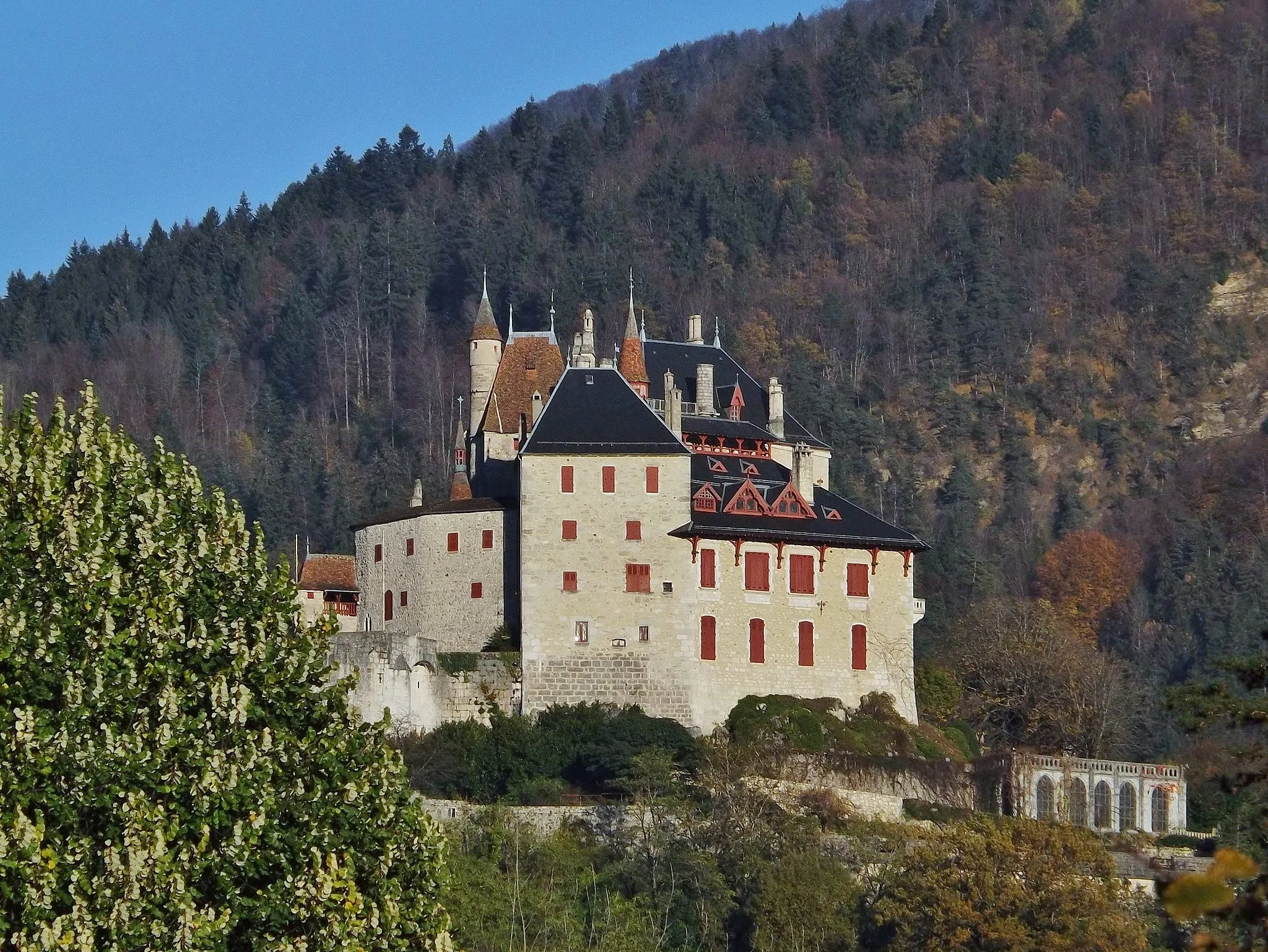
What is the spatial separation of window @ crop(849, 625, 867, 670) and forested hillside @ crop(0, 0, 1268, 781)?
23.5 metres

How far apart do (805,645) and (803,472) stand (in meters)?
5.43

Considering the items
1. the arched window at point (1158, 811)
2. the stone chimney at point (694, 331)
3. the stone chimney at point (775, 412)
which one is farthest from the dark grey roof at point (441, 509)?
the arched window at point (1158, 811)

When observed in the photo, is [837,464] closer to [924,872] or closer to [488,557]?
[488,557]

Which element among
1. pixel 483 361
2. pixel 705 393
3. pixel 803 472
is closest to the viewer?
pixel 803 472

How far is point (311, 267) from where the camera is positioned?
144 metres

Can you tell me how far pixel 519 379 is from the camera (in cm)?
7731

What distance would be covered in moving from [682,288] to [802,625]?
214 feet

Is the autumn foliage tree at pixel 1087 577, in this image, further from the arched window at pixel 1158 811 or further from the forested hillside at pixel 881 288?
the arched window at pixel 1158 811

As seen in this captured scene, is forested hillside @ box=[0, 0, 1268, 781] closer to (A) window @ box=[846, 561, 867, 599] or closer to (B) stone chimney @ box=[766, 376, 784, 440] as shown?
(B) stone chimney @ box=[766, 376, 784, 440]

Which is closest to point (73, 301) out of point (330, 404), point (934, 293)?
point (330, 404)

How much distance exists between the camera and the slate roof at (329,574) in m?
73.6

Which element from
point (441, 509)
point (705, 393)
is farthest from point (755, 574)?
point (705, 393)

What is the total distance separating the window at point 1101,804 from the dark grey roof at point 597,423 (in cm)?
1320

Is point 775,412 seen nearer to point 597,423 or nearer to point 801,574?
point 801,574
